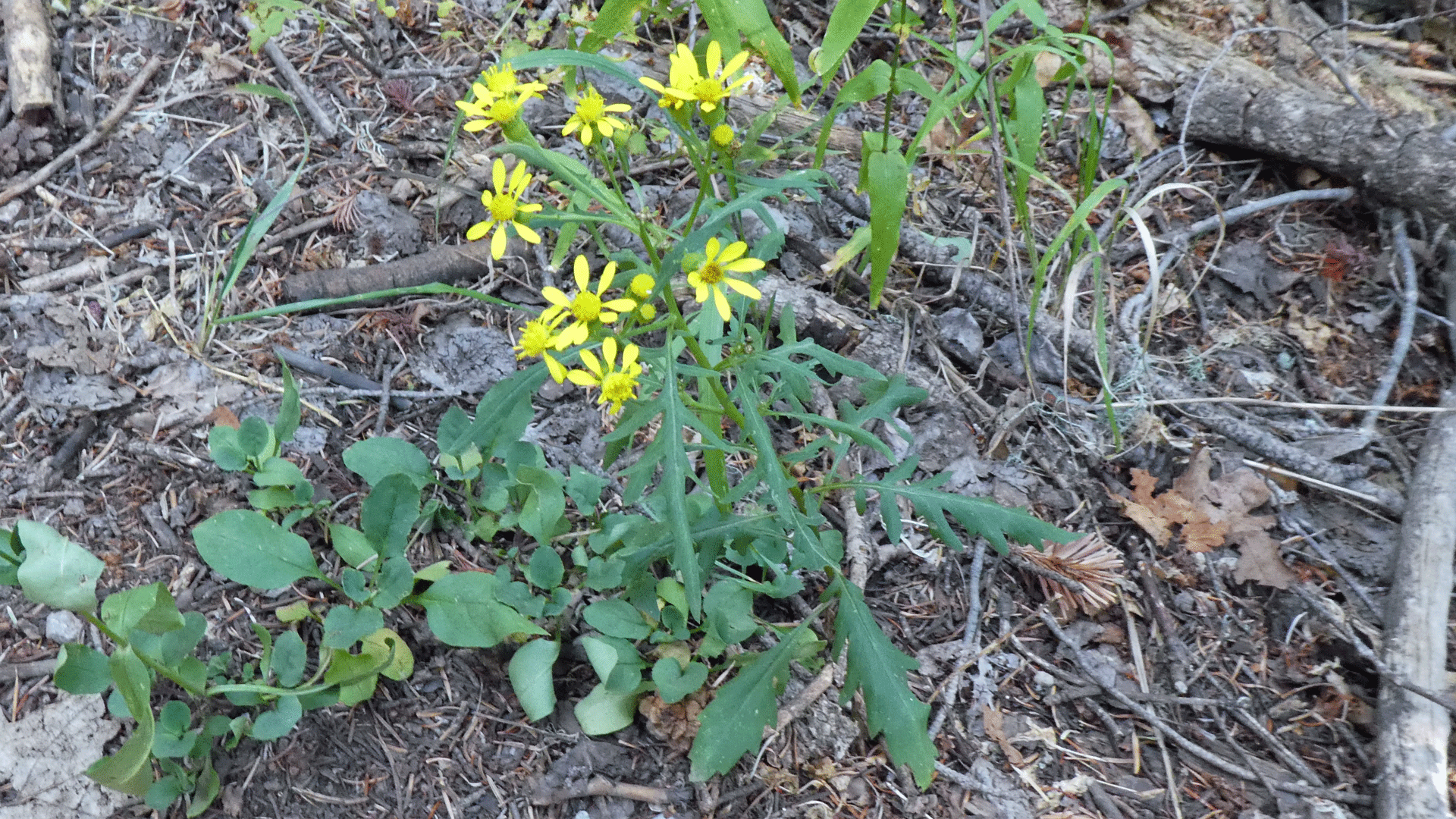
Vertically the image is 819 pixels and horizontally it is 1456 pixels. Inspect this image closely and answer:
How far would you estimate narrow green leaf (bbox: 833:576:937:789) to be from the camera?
1.58 meters

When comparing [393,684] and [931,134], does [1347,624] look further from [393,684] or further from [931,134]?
[393,684]

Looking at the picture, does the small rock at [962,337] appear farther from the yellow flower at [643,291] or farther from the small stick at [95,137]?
the small stick at [95,137]

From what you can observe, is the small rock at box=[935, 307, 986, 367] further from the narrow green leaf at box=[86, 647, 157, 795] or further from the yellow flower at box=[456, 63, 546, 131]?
the narrow green leaf at box=[86, 647, 157, 795]

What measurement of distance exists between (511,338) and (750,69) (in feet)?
4.02

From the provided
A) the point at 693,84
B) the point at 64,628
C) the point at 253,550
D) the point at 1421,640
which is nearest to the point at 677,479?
the point at 693,84

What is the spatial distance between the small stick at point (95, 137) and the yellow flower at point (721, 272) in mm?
1976

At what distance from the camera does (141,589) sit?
5.55ft

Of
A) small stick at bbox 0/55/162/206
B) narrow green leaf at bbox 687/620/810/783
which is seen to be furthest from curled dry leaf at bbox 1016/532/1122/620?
small stick at bbox 0/55/162/206

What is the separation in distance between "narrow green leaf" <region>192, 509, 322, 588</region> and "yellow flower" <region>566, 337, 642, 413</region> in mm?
769

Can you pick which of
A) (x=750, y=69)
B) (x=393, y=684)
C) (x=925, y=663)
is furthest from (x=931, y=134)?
(x=393, y=684)

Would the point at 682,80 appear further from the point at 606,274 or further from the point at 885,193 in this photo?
the point at 885,193

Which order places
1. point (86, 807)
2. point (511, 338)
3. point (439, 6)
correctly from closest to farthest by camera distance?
point (86, 807) < point (511, 338) < point (439, 6)

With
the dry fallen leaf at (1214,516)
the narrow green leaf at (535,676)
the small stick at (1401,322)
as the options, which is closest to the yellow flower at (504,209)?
the narrow green leaf at (535,676)

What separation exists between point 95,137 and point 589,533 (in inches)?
70.0
